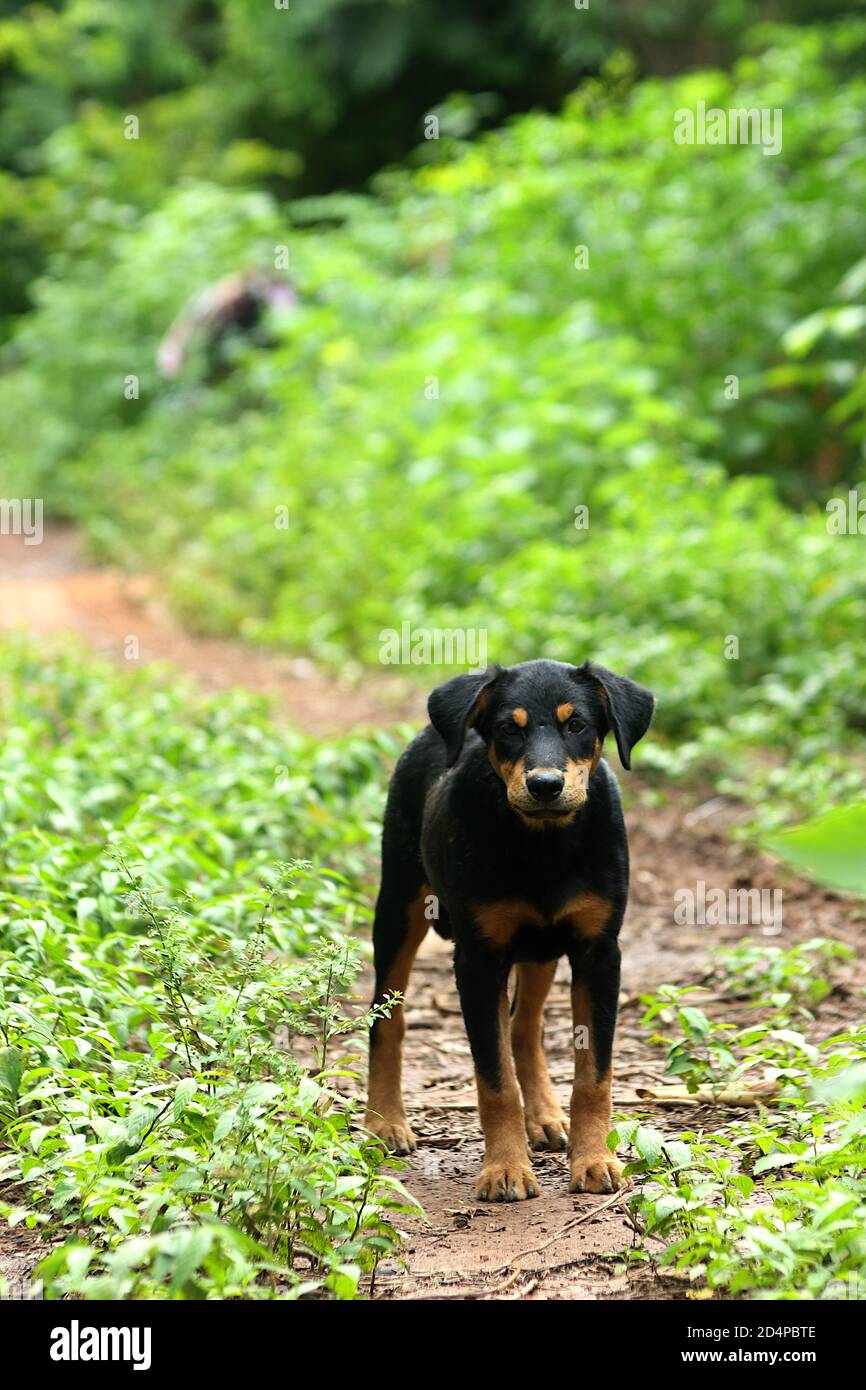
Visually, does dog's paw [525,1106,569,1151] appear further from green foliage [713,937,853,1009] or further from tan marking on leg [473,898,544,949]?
green foliage [713,937,853,1009]

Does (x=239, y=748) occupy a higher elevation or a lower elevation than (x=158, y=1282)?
higher

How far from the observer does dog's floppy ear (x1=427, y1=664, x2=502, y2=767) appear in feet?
13.0

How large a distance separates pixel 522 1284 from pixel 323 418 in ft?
36.7

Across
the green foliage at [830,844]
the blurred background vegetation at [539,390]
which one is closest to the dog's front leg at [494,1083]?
the green foliage at [830,844]

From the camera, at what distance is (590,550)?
954 cm

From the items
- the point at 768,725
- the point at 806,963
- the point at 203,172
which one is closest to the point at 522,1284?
the point at 806,963

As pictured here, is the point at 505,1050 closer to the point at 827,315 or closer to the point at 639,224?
the point at 827,315

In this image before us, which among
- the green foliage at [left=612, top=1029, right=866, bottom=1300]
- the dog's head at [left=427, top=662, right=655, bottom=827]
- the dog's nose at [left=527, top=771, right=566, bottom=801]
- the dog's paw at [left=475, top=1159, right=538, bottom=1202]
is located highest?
the dog's head at [left=427, top=662, right=655, bottom=827]

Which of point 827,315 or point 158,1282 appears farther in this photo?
point 827,315

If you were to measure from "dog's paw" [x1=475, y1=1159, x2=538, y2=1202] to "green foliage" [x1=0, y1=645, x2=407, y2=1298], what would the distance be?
0.22 meters

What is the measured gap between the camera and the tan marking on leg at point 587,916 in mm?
3906

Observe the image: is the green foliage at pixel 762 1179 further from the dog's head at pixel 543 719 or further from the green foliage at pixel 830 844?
the dog's head at pixel 543 719

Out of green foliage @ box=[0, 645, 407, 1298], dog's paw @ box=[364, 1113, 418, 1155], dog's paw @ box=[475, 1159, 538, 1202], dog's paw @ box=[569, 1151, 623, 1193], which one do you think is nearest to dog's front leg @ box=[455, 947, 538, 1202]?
dog's paw @ box=[475, 1159, 538, 1202]

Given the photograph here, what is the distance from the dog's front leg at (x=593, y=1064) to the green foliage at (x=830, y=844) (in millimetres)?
2453
